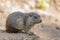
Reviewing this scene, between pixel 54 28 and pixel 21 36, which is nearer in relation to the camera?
pixel 21 36

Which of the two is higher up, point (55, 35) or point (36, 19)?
point (36, 19)

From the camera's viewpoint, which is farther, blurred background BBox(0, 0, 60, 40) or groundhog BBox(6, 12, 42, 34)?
blurred background BBox(0, 0, 60, 40)

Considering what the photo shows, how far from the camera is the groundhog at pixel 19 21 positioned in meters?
6.35

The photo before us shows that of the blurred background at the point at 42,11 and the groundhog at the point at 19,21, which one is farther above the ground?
the groundhog at the point at 19,21

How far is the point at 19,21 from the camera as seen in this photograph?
21.1 ft

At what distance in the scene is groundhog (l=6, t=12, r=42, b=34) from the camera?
635 centimetres

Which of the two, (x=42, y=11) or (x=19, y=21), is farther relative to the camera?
(x=42, y=11)

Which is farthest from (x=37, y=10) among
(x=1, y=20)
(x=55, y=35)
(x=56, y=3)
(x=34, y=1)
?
(x=55, y=35)

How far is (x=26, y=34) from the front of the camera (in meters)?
6.27

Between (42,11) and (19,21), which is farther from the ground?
Result: (19,21)

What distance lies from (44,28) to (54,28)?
390 millimetres

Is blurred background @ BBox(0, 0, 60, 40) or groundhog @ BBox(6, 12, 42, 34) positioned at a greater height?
groundhog @ BBox(6, 12, 42, 34)

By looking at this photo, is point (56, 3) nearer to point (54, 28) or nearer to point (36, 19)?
point (54, 28)

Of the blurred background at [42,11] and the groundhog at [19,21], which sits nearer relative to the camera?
the groundhog at [19,21]
